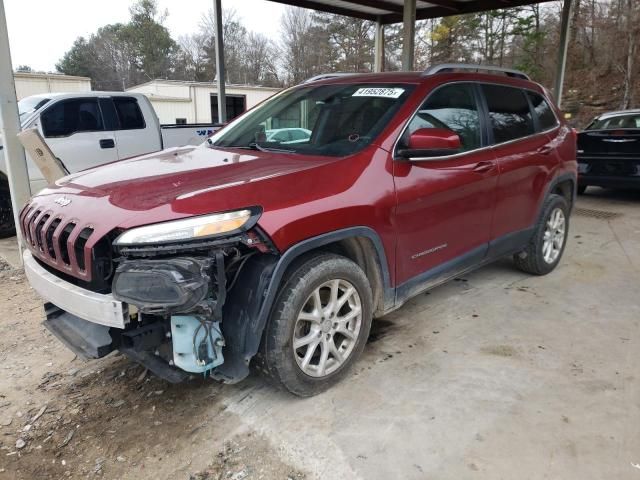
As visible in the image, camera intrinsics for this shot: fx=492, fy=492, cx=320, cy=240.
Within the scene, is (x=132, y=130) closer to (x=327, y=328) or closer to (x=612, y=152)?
(x=327, y=328)

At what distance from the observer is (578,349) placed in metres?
3.35

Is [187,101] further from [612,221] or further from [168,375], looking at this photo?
[168,375]

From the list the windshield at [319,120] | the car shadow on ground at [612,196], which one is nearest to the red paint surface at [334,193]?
the windshield at [319,120]

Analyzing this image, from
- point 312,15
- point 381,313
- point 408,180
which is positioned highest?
point 312,15

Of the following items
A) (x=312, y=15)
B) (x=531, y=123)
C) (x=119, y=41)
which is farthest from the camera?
(x=119, y=41)

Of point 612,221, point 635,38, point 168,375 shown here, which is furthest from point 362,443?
point 635,38

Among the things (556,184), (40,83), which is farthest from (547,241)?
(40,83)

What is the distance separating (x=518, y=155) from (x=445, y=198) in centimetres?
113

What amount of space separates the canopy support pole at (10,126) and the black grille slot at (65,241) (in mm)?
2742

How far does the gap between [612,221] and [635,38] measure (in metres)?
19.4

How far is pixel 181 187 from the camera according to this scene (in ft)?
8.12

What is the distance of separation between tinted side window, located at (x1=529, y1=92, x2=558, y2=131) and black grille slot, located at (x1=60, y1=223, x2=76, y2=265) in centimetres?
389

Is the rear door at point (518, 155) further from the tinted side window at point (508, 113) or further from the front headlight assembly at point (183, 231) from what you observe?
the front headlight assembly at point (183, 231)

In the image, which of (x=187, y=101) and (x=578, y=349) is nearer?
(x=578, y=349)
